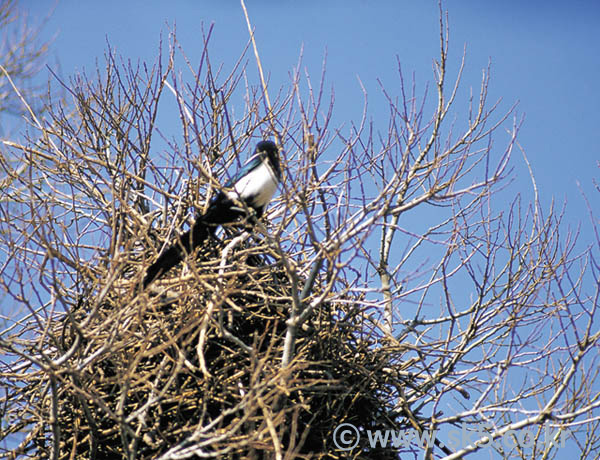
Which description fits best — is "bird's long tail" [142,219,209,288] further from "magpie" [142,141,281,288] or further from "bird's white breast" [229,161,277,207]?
"bird's white breast" [229,161,277,207]

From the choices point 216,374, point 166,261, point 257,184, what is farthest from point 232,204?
point 216,374

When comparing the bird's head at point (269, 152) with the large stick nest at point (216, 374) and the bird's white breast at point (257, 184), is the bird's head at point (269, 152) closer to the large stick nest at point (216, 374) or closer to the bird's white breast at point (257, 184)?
the bird's white breast at point (257, 184)

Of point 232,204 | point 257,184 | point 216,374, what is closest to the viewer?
point 216,374

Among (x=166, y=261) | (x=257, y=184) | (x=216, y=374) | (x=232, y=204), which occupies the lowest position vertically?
(x=216, y=374)

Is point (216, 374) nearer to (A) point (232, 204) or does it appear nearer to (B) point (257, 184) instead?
(A) point (232, 204)

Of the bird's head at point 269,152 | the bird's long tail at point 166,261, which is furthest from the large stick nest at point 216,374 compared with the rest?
the bird's head at point 269,152

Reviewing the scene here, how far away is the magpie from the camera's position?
3955mm

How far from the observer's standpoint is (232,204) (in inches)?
161

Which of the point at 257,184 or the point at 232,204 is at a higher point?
the point at 257,184

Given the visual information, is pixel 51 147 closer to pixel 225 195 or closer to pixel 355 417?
pixel 225 195

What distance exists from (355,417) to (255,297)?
3.11 feet

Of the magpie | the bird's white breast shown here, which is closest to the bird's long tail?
the magpie

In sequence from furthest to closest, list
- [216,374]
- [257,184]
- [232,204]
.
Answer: [257,184] → [232,204] → [216,374]

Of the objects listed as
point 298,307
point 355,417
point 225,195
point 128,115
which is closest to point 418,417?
point 355,417
